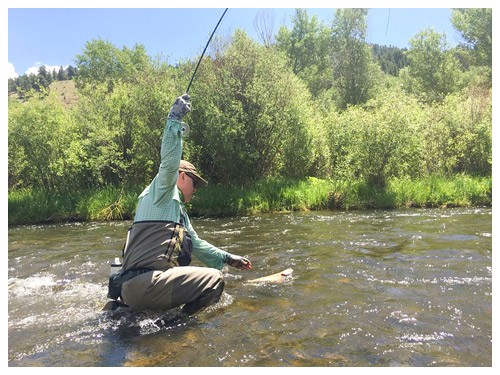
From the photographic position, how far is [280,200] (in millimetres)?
18094

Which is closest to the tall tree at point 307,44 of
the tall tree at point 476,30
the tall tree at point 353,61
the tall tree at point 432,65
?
the tall tree at point 353,61

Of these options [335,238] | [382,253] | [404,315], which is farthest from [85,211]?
[404,315]

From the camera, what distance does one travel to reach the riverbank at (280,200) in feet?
57.2

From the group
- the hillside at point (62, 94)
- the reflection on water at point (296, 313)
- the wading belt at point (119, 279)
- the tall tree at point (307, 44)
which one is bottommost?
the reflection on water at point (296, 313)

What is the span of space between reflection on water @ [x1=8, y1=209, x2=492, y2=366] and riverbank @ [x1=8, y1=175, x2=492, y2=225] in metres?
7.44

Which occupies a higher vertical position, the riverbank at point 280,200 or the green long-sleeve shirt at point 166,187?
the green long-sleeve shirt at point 166,187

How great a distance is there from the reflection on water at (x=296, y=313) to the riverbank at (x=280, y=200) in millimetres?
7436

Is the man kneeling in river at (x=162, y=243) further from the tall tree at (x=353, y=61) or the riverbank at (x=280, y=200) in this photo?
the tall tree at (x=353, y=61)

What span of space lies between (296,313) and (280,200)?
42.6 feet

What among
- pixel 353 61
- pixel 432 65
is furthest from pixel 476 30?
pixel 353 61

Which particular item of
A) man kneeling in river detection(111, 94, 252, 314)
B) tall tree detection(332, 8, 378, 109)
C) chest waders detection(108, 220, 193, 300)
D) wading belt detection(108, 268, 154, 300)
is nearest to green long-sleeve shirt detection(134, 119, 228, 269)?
man kneeling in river detection(111, 94, 252, 314)

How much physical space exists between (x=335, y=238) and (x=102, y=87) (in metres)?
17.1

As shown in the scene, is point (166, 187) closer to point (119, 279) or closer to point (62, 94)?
point (119, 279)

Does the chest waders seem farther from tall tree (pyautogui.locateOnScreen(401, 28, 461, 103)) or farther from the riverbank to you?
tall tree (pyautogui.locateOnScreen(401, 28, 461, 103))
